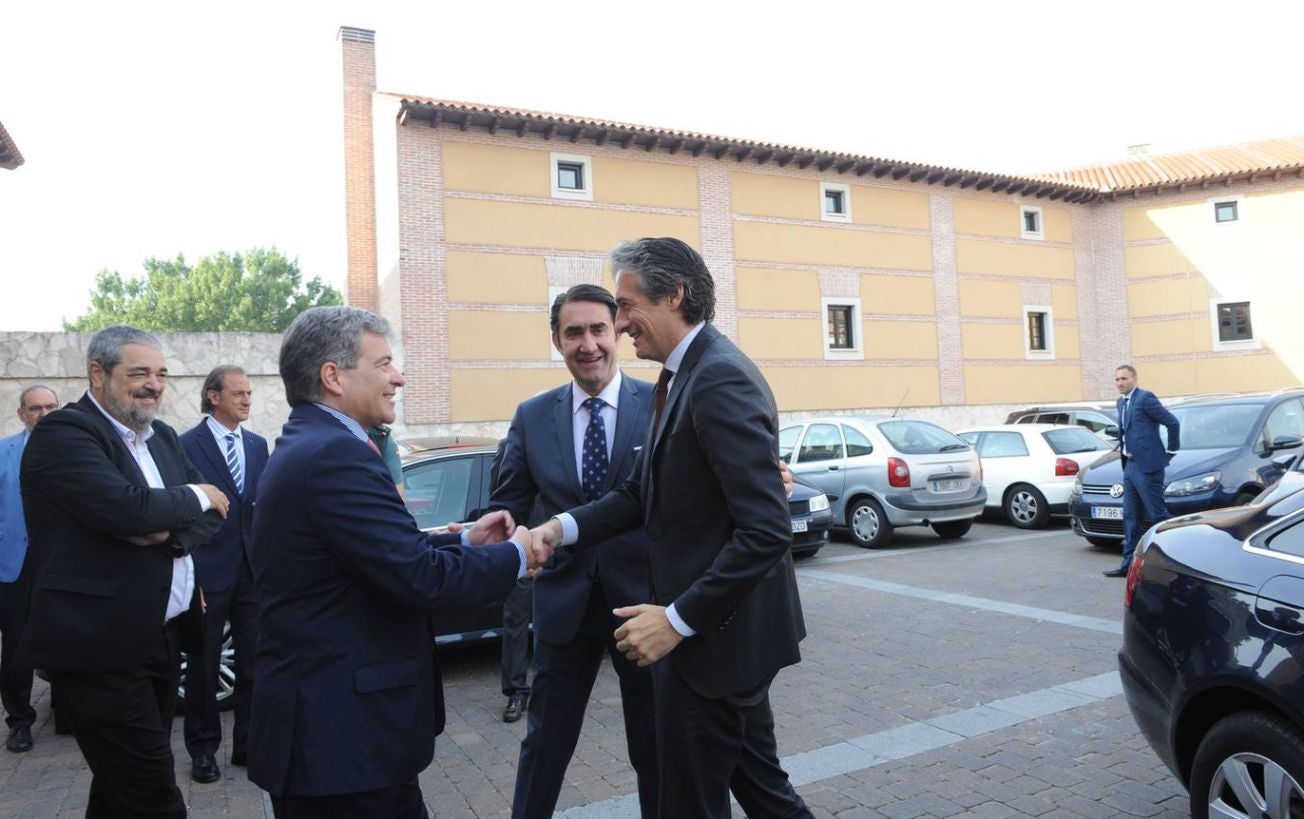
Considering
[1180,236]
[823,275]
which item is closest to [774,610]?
[823,275]

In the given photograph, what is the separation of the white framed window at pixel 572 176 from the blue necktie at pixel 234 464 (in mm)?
17507

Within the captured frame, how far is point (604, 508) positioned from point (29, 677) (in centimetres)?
431

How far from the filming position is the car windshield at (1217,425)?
967 centimetres

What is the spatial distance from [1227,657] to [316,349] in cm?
295

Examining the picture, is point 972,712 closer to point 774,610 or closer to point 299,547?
point 774,610

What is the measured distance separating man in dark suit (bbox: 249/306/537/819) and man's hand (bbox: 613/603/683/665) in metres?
0.39

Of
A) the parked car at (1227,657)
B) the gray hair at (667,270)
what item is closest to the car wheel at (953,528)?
the parked car at (1227,657)

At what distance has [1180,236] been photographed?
95.0 ft

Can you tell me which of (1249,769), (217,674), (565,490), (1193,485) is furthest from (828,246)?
(1249,769)

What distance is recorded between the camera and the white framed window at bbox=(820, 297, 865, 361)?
25016 millimetres

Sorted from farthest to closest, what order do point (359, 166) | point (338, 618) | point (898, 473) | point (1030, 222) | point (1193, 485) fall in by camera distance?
point (1030, 222), point (359, 166), point (898, 473), point (1193, 485), point (338, 618)

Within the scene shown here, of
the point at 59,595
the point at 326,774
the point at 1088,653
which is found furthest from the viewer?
the point at 1088,653

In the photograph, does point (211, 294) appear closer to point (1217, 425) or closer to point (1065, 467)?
point (1065, 467)

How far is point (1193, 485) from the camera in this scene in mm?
9156
